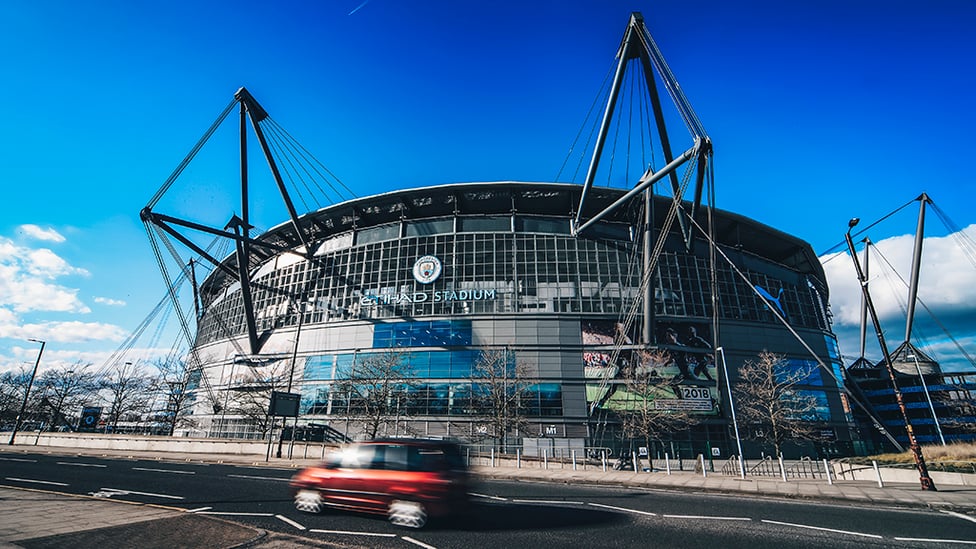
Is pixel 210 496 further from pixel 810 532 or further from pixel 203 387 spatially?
pixel 203 387

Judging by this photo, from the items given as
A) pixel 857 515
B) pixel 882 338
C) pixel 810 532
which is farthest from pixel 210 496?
pixel 882 338

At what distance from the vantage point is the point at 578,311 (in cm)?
4822

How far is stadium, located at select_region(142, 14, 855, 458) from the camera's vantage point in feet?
142

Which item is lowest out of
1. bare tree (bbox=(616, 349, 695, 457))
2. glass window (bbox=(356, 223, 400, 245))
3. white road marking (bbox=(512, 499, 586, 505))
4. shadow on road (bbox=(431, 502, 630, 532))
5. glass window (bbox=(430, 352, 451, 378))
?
white road marking (bbox=(512, 499, 586, 505))

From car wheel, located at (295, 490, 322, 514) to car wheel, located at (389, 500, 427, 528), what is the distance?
2179mm

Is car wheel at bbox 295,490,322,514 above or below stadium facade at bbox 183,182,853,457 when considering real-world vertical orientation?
below

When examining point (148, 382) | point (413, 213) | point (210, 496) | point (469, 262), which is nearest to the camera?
point (210, 496)

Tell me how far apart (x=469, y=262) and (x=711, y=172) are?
28.3m

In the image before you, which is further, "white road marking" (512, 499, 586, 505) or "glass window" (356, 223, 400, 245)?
"glass window" (356, 223, 400, 245)

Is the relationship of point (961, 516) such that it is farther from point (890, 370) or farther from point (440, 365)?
point (440, 365)

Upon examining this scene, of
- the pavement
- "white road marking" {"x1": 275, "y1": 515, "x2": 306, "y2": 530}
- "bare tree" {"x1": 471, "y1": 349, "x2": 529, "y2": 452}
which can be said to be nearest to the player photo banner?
"bare tree" {"x1": 471, "y1": 349, "x2": 529, "y2": 452}

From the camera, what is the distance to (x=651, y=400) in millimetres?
40719

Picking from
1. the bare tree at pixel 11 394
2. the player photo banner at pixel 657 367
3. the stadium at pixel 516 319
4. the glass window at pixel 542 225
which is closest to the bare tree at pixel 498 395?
the stadium at pixel 516 319

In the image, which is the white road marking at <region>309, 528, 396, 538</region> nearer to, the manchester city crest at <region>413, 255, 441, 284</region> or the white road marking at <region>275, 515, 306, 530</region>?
the white road marking at <region>275, 515, 306, 530</region>
